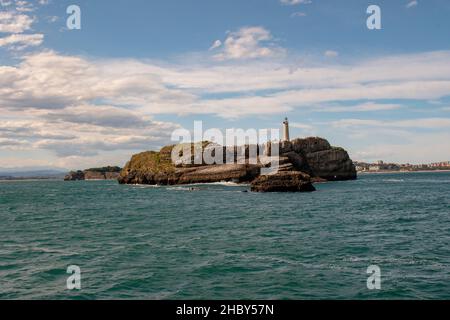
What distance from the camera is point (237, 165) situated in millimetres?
137125

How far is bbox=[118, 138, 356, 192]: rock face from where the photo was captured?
13600 centimetres

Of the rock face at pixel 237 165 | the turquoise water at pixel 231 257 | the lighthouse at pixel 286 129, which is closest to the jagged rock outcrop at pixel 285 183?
the rock face at pixel 237 165

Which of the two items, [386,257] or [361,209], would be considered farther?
[361,209]

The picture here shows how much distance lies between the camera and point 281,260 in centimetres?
2369

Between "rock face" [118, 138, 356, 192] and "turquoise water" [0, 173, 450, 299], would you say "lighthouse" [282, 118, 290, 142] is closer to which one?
"rock face" [118, 138, 356, 192]

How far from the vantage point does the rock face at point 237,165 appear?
446 feet

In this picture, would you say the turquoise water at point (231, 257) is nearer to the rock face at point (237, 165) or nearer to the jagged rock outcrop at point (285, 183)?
the jagged rock outcrop at point (285, 183)

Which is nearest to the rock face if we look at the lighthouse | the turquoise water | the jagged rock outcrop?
the lighthouse

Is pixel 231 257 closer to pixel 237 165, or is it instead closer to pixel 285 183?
pixel 285 183

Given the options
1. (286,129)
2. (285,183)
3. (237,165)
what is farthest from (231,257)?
(286,129)
